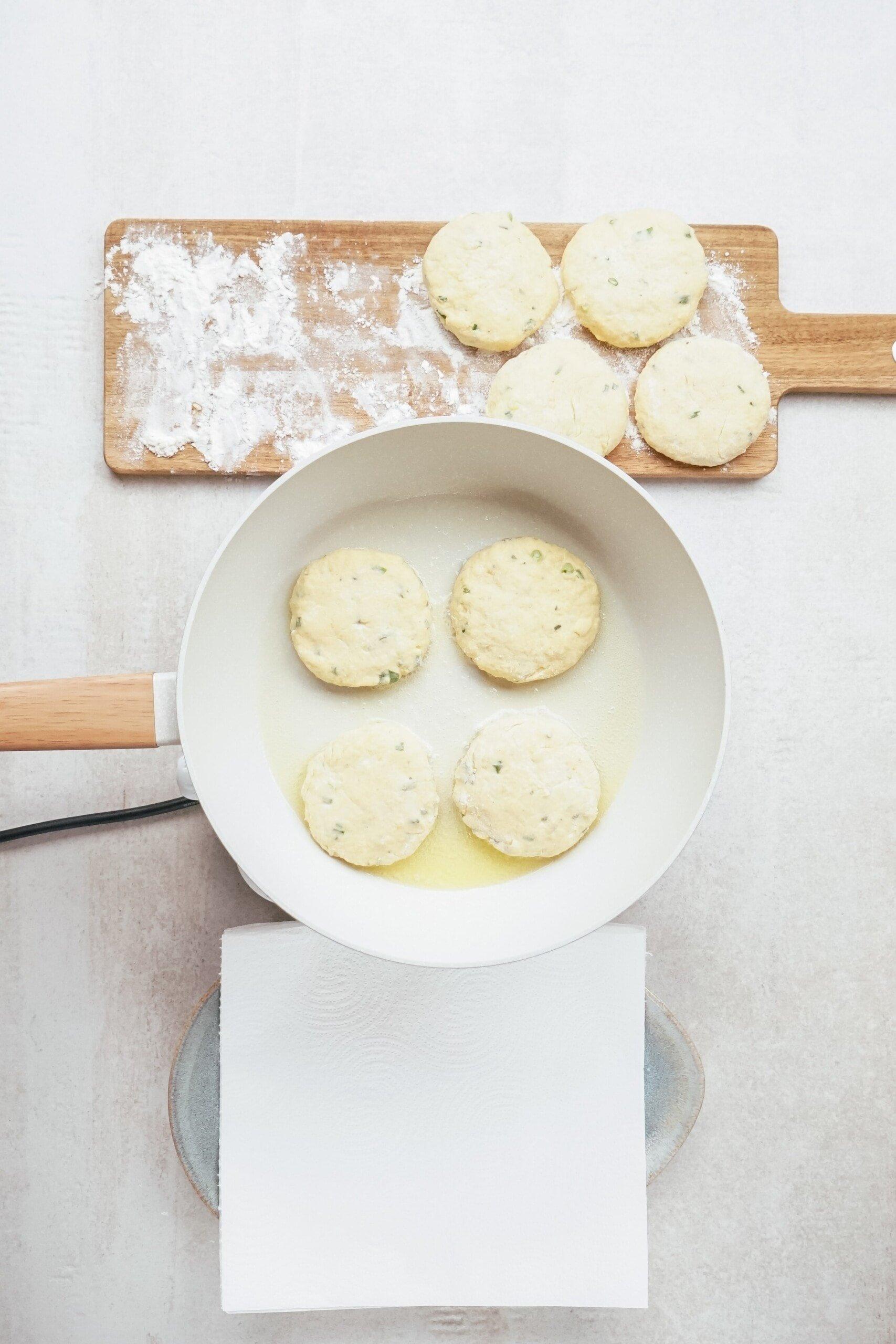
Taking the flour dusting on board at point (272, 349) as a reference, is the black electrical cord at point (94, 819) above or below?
below

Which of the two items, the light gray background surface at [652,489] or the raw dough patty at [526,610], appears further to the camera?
the light gray background surface at [652,489]

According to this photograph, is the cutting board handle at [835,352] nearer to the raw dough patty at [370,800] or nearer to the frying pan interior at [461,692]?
the frying pan interior at [461,692]

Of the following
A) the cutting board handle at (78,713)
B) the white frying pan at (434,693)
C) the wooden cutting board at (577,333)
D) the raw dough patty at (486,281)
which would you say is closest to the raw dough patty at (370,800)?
the white frying pan at (434,693)

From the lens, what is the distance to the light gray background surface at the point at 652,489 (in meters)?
0.95

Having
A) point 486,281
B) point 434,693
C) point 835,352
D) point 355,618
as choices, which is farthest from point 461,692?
point 835,352

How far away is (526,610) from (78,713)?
379 millimetres

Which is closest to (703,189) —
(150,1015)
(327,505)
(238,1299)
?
(327,505)

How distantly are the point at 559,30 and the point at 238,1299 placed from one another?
1.29m

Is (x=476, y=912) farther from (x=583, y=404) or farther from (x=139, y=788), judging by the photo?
(x=583, y=404)

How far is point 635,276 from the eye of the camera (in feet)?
2.93

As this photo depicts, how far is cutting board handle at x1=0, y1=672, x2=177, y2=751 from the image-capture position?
2.28 feet

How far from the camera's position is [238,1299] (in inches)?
34.6

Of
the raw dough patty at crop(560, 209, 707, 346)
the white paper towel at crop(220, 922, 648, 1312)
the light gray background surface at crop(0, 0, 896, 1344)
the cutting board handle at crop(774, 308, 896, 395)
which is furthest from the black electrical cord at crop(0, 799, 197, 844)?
the cutting board handle at crop(774, 308, 896, 395)

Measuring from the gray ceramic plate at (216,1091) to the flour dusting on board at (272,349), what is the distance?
1.79 feet
